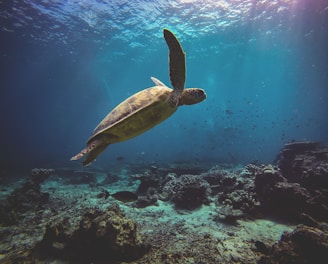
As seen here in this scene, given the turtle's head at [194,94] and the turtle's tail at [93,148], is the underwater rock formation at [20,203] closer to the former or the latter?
the turtle's tail at [93,148]

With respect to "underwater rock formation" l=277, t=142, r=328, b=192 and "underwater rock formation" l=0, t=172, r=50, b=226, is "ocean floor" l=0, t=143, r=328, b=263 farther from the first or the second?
"underwater rock formation" l=277, t=142, r=328, b=192

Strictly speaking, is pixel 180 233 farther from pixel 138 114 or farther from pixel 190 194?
pixel 138 114

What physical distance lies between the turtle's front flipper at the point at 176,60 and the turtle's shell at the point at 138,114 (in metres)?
0.39

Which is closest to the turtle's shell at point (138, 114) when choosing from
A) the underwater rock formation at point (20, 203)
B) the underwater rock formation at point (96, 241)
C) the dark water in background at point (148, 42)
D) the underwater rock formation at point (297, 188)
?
the underwater rock formation at point (96, 241)

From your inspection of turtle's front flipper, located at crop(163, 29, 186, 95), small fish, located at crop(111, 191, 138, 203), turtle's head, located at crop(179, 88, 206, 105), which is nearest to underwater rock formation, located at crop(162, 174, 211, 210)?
small fish, located at crop(111, 191, 138, 203)

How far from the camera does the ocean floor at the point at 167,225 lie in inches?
135

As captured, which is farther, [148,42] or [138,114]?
[148,42]

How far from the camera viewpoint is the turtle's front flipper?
3.48 metres

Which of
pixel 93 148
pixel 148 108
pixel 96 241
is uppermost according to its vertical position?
pixel 148 108

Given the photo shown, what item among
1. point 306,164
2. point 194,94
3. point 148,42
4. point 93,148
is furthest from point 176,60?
point 148,42

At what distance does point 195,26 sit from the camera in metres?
21.0

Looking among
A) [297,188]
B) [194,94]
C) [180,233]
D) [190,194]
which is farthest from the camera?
[190,194]

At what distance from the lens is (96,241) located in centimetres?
343

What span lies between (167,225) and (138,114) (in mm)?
3213
